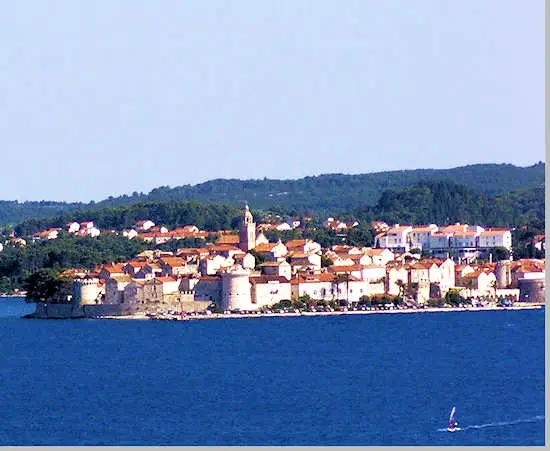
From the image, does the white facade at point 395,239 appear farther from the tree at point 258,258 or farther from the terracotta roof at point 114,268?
the terracotta roof at point 114,268

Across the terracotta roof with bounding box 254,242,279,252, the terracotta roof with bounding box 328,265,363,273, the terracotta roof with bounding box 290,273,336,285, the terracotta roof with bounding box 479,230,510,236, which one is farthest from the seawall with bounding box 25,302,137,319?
the terracotta roof with bounding box 479,230,510,236

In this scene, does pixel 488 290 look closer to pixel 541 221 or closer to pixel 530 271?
pixel 530 271

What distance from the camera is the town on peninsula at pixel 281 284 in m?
62.6

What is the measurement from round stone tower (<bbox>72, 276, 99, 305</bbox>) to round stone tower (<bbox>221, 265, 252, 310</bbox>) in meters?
3.47

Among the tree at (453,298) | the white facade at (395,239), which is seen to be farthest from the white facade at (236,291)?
the white facade at (395,239)

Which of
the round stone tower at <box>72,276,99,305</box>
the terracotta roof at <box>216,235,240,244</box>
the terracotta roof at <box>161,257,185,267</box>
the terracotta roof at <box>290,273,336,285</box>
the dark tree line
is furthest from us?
the dark tree line

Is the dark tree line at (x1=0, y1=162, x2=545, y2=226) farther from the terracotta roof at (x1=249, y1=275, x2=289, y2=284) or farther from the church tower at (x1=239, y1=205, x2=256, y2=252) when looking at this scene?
the terracotta roof at (x1=249, y1=275, x2=289, y2=284)

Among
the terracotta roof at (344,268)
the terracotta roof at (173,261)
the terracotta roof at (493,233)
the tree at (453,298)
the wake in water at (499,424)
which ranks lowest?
the wake in water at (499,424)

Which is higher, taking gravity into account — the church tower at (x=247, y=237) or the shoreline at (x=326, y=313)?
the church tower at (x=247, y=237)

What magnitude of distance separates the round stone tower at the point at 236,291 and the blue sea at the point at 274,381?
119cm

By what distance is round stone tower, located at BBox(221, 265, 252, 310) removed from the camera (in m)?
61.8

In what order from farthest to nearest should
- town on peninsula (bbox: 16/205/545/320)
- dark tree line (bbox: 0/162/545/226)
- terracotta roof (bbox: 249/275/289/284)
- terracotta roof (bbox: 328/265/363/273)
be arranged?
dark tree line (bbox: 0/162/545/226) < terracotta roof (bbox: 328/265/363/273) < terracotta roof (bbox: 249/275/289/284) < town on peninsula (bbox: 16/205/545/320)

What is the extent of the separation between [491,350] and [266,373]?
6.83 meters

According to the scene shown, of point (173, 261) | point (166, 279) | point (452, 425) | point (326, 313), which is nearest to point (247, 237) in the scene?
point (173, 261)
